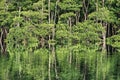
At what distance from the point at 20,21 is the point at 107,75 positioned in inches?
1224

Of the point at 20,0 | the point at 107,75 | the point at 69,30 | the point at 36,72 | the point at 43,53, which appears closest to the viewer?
the point at 107,75

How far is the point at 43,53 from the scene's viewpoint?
2315 inches

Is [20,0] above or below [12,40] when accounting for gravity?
above

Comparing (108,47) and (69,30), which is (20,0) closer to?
(69,30)

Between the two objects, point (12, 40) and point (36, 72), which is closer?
point (36, 72)

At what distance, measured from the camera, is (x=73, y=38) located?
2387 inches

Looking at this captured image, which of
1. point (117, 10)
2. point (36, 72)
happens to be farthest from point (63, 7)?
point (36, 72)

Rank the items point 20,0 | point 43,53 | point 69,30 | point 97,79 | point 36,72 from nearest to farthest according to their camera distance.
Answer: point 97,79 < point 36,72 < point 43,53 < point 69,30 < point 20,0

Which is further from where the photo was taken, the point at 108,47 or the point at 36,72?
the point at 108,47

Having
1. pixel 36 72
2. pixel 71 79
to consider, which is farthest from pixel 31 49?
pixel 71 79

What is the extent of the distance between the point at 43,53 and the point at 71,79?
29.1 meters

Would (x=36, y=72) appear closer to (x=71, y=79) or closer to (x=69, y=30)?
(x=71, y=79)

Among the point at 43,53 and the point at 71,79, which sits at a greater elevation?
the point at 71,79

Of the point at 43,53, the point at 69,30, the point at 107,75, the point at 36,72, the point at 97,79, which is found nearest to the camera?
the point at 97,79
